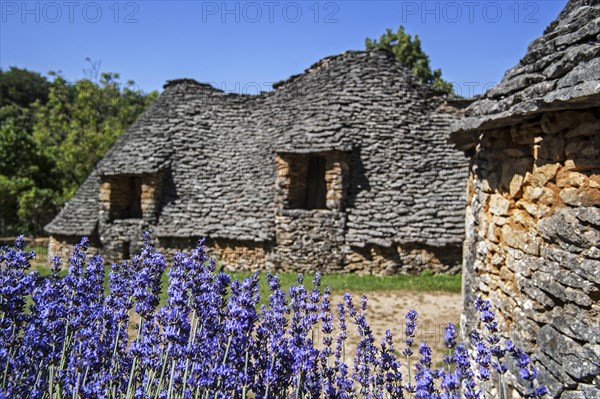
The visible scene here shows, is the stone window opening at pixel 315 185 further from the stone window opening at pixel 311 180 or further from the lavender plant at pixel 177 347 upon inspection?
the lavender plant at pixel 177 347

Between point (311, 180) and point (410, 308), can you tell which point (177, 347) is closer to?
point (410, 308)

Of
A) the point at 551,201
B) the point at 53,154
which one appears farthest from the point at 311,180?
the point at 53,154

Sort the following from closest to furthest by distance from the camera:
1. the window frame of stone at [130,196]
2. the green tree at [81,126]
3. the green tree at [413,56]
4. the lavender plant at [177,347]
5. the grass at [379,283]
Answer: the lavender plant at [177,347]
the grass at [379,283]
the window frame of stone at [130,196]
the green tree at [81,126]
the green tree at [413,56]

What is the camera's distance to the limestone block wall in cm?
310

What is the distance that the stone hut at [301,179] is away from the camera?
12.5 meters

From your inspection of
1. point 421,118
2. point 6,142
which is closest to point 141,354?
point 421,118

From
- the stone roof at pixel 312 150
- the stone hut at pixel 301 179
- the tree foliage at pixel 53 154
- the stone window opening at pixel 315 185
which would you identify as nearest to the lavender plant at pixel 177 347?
the stone hut at pixel 301 179

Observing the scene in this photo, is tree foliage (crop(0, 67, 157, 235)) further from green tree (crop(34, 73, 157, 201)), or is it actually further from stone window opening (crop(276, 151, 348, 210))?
stone window opening (crop(276, 151, 348, 210))

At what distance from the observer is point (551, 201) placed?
11.8ft

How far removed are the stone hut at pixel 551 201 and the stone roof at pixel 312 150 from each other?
307 inches

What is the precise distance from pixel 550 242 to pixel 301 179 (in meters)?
10.3

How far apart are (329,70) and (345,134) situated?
9.44 ft

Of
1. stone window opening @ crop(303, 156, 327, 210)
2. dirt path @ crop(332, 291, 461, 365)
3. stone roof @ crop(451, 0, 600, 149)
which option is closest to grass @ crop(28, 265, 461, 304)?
dirt path @ crop(332, 291, 461, 365)

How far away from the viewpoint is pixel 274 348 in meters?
2.68
